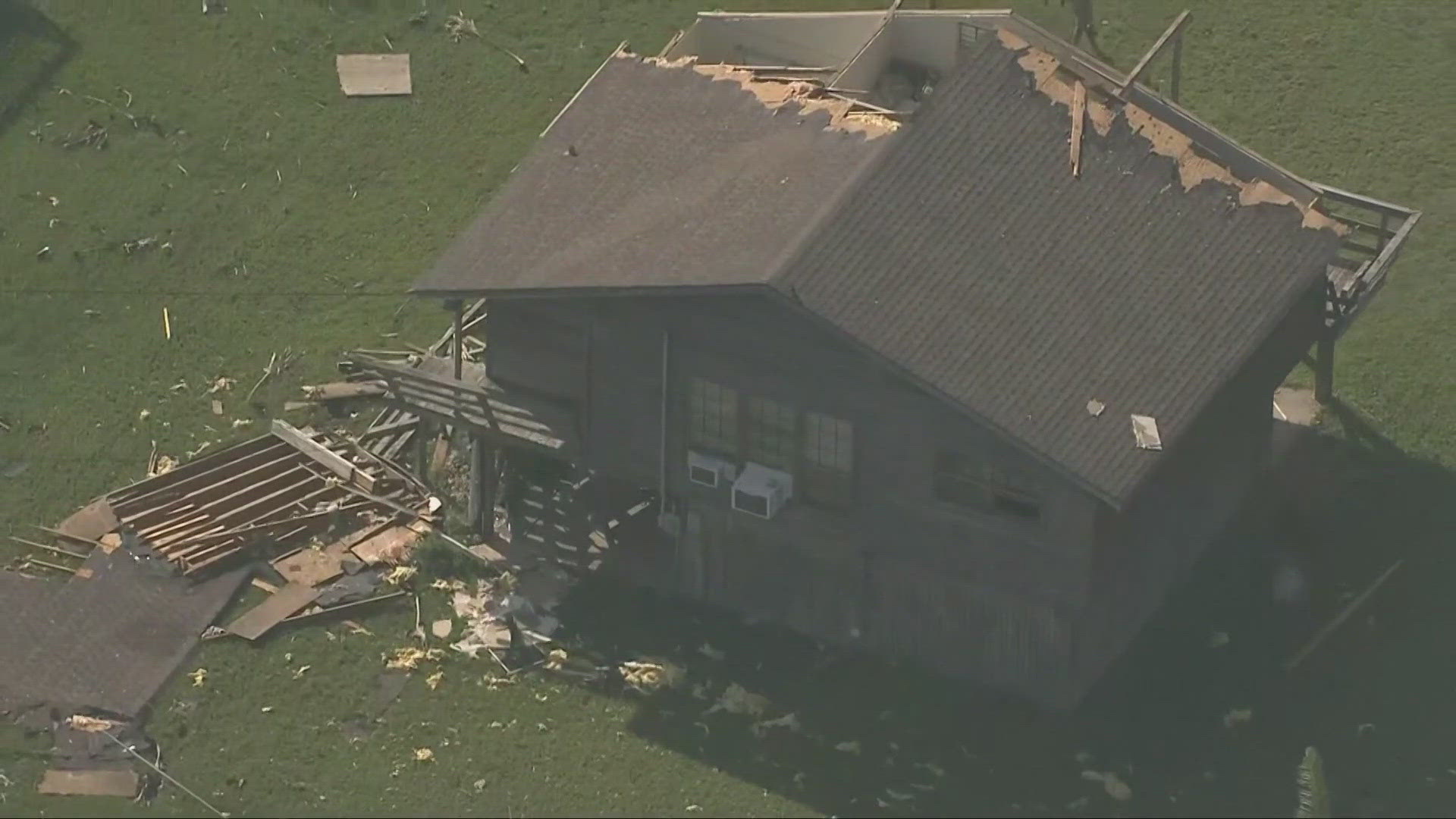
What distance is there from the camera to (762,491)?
3834cm

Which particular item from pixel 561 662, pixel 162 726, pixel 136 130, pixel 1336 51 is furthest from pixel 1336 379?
pixel 136 130

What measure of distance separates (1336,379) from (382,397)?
1678cm

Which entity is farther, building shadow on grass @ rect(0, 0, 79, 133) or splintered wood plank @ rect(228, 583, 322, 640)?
building shadow on grass @ rect(0, 0, 79, 133)

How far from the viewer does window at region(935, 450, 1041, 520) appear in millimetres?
36594

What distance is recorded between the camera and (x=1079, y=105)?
128ft

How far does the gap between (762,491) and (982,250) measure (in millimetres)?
4906

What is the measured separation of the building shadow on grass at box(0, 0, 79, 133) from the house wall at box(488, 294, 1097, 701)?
1887 cm

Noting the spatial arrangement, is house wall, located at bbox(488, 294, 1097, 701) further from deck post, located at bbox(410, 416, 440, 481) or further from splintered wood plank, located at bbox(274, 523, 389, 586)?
splintered wood plank, located at bbox(274, 523, 389, 586)

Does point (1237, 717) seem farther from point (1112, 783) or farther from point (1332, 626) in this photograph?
point (1332, 626)

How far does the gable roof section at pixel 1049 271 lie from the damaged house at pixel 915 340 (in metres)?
0.05

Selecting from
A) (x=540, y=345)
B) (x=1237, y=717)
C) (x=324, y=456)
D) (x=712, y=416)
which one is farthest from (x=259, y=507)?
(x=1237, y=717)

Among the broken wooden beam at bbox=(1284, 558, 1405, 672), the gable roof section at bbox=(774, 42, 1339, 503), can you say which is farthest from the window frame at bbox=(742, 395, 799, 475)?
the broken wooden beam at bbox=(1284, 558, 1405, 672)

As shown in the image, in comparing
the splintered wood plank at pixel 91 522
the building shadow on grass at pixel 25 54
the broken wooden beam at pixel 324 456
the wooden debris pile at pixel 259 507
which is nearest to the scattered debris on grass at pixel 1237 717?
the wooden debris pile at pixel 259 507

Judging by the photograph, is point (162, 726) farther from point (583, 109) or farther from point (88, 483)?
point (583, 109)
